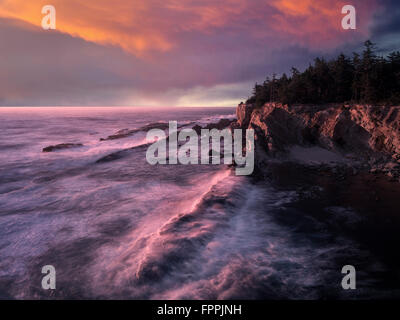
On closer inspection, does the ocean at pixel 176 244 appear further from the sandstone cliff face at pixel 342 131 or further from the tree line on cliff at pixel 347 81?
the tree line on cliff at pixel 347 81

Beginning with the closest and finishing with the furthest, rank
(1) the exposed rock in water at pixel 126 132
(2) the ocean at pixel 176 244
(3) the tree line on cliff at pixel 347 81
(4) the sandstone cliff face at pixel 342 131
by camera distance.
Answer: (2) the ocean at pixel 176 244, (4) the sandstone cliff face at pixel 342 131, (3) the tree line on cliff at pixel 347 81, (1) the exposed rock in water at pixel 126 132

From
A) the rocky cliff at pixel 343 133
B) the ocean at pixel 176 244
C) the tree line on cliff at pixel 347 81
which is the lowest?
the ocean at pixel 176 244

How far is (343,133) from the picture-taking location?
20.8 metres

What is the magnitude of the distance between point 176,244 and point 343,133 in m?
19.5

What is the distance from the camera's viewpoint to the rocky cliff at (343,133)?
18109 mm

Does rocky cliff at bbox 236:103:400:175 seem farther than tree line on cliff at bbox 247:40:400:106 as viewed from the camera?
No

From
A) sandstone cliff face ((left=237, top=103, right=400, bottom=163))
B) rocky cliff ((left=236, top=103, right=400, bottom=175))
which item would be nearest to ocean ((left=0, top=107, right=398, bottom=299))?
rocky cliff ((left=236, top=103, right=400, bottom=175))

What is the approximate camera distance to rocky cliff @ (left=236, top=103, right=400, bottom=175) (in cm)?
1811

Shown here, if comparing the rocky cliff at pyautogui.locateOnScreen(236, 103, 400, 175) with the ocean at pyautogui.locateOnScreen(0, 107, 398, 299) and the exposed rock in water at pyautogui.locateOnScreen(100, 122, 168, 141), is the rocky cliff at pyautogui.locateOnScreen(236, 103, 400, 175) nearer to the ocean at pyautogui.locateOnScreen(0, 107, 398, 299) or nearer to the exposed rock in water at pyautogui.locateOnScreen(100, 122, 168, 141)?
the ocean at pyautogui.locateOnScreen(0, 107, 398, 299)

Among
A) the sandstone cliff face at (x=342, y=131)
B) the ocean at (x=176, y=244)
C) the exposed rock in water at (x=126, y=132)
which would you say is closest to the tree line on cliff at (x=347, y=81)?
the sandstone cliff face at (x=342, y=131)

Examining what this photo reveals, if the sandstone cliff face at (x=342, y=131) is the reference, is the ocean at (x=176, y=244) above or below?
below

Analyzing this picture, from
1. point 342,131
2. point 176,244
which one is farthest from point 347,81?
point 176,244

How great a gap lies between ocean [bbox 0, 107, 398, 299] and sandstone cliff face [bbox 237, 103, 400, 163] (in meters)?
8.52

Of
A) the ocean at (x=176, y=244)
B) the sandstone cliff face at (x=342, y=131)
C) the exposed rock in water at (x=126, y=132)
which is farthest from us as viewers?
the exposed rock in water at (x=126, y=132)
